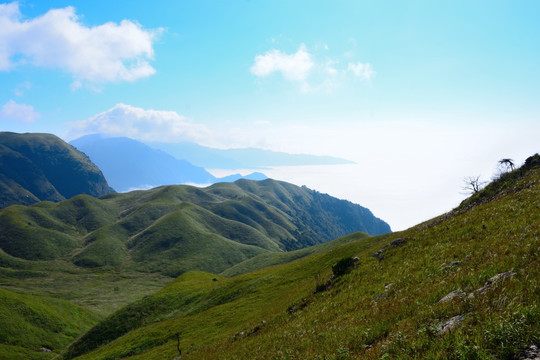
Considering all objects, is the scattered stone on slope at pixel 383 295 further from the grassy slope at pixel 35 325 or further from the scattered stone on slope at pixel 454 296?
the grassy slope at pixel 35 325

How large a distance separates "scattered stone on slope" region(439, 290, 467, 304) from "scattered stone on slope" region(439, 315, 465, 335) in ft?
6.05

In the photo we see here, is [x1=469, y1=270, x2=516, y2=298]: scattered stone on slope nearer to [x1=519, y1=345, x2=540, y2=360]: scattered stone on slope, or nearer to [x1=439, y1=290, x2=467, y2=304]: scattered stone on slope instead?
[x1=439, y1=290, x2=467, y2=304]: scattered stone on slope

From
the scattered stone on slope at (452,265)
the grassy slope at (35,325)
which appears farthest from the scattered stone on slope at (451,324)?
the grassy slope at (35,325)

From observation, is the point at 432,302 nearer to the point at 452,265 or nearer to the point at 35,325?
the point at 452,265

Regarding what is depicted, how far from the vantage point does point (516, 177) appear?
36.8 m

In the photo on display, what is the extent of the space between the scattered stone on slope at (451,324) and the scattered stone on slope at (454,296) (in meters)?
1.84

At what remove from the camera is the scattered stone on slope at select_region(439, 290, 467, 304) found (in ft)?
37.6

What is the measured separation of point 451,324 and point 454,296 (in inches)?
110

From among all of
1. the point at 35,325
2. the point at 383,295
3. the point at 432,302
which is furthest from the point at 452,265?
the point at 35,325

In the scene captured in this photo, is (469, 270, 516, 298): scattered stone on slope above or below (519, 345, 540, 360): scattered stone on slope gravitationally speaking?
below

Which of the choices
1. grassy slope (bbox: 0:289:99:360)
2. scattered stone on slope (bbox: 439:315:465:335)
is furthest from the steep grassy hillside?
grassy slope (bbox: 0:289:99:360)

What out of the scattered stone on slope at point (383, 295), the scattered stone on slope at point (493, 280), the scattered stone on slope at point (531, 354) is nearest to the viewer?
the scattered stone on slope at point (531, 354)

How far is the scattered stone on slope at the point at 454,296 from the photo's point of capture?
1145 cm

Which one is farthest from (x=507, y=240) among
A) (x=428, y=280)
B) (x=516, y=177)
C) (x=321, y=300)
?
(x=516, y=177)
